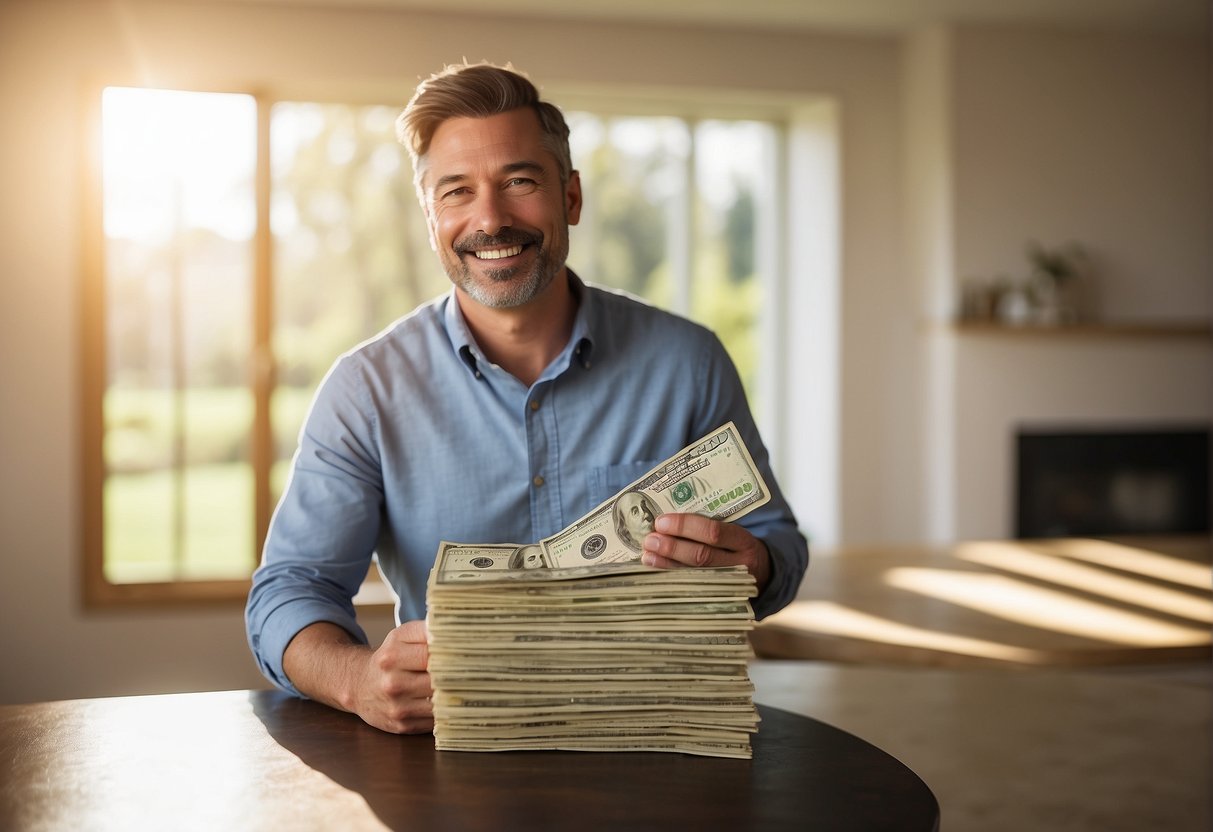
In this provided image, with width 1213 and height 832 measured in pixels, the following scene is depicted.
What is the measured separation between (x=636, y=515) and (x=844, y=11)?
14.0ft

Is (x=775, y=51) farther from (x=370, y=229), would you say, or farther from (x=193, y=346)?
(x=193, y=346)

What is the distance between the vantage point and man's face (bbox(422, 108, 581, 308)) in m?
1.75

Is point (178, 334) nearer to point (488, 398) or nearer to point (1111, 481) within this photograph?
point (488, 398)

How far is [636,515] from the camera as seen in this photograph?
4.46ft

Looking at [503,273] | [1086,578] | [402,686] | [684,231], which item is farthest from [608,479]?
[684,231]

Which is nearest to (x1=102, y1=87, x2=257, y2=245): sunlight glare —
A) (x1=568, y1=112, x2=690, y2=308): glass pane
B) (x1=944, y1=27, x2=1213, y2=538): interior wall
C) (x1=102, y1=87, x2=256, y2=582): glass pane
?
(x1=102, y1=87, x2=256, y2=582): glass pane

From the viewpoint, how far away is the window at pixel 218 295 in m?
5.01

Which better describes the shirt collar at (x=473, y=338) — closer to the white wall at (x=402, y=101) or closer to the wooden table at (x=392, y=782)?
the wooden table at (x=392, y=782)

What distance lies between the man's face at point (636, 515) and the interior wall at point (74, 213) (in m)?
3.91

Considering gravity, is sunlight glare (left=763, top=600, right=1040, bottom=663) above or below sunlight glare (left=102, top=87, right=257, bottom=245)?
below

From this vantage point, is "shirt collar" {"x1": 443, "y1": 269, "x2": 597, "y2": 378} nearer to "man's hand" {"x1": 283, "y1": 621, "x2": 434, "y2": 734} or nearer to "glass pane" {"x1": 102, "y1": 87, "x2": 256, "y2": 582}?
"man's hand" {"x1": 283, "y1": 621, "x2": 434, "y2": 734}

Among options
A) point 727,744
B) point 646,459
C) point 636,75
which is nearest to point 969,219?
point 636,75

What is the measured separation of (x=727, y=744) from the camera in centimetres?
119

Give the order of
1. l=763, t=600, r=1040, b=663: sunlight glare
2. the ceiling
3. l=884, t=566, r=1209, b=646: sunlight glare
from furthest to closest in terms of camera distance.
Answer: the ceiling → l=884, t=566, r=1209, b=646: sunlight glare → l=763, t=600, r=1040, b=663: sunlight glare
